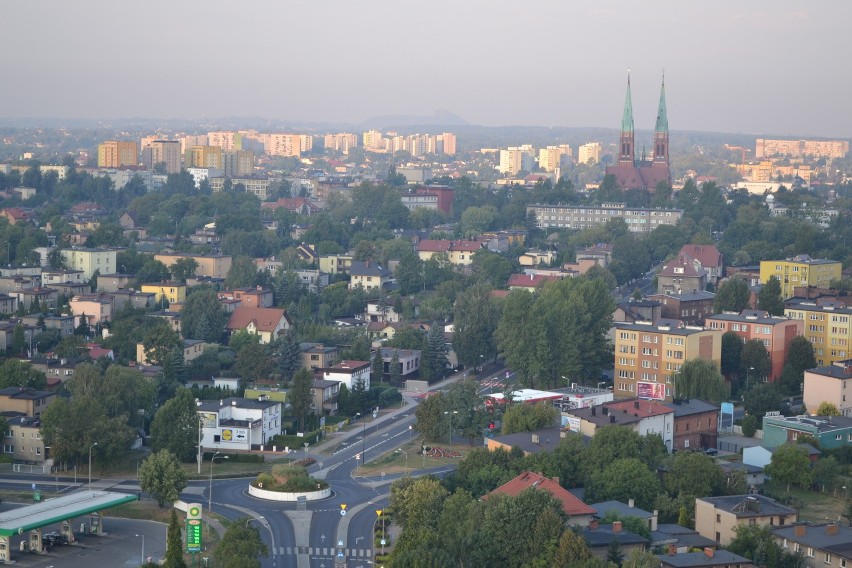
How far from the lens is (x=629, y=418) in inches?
812

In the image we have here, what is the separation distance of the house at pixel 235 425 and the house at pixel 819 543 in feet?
27.8

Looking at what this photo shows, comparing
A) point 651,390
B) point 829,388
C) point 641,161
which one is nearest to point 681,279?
point 651,390

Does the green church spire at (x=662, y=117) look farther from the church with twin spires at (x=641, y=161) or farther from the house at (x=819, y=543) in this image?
the house at (x=819, y=543)

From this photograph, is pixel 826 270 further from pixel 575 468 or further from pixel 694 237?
pixel 575 468

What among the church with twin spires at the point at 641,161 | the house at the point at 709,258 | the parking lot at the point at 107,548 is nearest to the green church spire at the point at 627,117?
the church with twin spires at the point at 641,161

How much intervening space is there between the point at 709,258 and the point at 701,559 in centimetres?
2519

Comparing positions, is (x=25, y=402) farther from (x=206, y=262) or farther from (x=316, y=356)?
(x=206, y=262)

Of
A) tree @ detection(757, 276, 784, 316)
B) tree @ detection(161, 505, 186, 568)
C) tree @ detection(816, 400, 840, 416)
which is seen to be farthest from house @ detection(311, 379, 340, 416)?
tree @ detection(757, 276, 784, 316)

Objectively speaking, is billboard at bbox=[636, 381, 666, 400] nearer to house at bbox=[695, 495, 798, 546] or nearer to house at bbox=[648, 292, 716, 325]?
house at bbox=[648, 292, 716, 325]

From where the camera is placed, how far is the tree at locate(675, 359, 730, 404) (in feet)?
77.9

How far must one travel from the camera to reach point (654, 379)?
998 inches

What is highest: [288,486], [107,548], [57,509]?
[57,509]

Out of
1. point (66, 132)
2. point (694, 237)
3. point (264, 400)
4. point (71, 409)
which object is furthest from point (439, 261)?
point (66, 132)

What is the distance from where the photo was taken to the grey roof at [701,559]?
47.9ft
